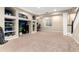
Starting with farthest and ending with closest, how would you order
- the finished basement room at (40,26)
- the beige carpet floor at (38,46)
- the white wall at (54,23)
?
1. the white wall at (54,23)
2. the finished basement room at (40,26)
3. the beige carpet floor at (38,46)

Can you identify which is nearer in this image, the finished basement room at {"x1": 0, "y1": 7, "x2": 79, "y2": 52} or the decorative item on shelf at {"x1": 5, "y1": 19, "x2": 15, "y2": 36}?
the finished basement room at {"x1": 0, "y1": 7, "x2": 79, "y2": 52}

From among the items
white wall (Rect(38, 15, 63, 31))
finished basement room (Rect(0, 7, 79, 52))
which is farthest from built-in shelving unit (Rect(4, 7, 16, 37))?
white wall (Rect(38, 15, 63, 31))

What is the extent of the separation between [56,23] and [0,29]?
5.83 meters

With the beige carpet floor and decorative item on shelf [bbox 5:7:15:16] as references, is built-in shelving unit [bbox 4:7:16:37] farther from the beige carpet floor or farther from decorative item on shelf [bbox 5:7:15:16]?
the beige carpet floor

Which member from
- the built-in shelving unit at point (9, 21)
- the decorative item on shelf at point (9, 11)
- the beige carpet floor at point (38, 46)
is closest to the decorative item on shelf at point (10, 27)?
the built-in shelving unit at point (9, 21)

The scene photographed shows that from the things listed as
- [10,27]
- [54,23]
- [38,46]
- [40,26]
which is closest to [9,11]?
[10,27]

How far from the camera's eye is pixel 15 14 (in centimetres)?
543

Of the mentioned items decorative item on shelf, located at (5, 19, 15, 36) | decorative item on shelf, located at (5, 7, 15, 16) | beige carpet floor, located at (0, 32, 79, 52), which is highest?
decorative item on shelf, located at (5, 7, 15, 16)

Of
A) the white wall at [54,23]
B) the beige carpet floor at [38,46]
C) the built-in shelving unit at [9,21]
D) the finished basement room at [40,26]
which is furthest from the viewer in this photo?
the white wall at [54,23]

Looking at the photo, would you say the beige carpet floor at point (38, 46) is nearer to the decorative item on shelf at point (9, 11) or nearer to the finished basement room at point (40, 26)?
the finished basement room at point (40, 26)

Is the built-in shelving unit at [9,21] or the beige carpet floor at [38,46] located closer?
the beige carpet floor at [38,46]
